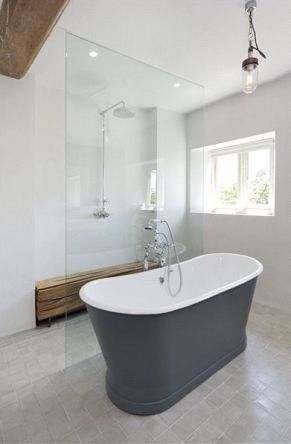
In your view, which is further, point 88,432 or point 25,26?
point 25,26

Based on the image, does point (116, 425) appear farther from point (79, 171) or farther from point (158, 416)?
point (79, 171)

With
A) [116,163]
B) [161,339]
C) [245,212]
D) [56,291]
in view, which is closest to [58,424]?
[161,339]

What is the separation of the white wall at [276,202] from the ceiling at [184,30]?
42 cm

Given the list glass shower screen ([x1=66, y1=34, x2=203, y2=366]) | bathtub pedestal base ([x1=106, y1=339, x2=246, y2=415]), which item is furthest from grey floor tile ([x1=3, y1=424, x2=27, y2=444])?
glass shower screen ([x1=66, y1=34, x2=203, y2=366])

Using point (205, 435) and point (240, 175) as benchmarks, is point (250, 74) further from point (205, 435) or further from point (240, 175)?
point (205, 435)

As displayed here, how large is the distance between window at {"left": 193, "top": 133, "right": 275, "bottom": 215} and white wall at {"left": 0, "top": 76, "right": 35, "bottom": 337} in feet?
7.66

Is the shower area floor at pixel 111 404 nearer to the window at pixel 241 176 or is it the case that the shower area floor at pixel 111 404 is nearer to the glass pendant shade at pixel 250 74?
the window at pixel 241 176

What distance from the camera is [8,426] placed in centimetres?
152

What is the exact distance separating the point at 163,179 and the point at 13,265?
1.94m

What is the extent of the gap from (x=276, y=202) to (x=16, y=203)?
279 cm

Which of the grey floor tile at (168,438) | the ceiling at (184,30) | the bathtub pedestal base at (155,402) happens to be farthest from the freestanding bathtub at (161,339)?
the ceiling at (184,30)

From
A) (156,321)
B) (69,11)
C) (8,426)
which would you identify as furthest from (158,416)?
(69,11)

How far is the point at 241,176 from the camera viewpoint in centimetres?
361

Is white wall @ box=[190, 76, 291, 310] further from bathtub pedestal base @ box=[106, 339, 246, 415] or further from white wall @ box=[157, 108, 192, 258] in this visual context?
bathtub pedestal base @ box=[106, 339, 246, 415]
